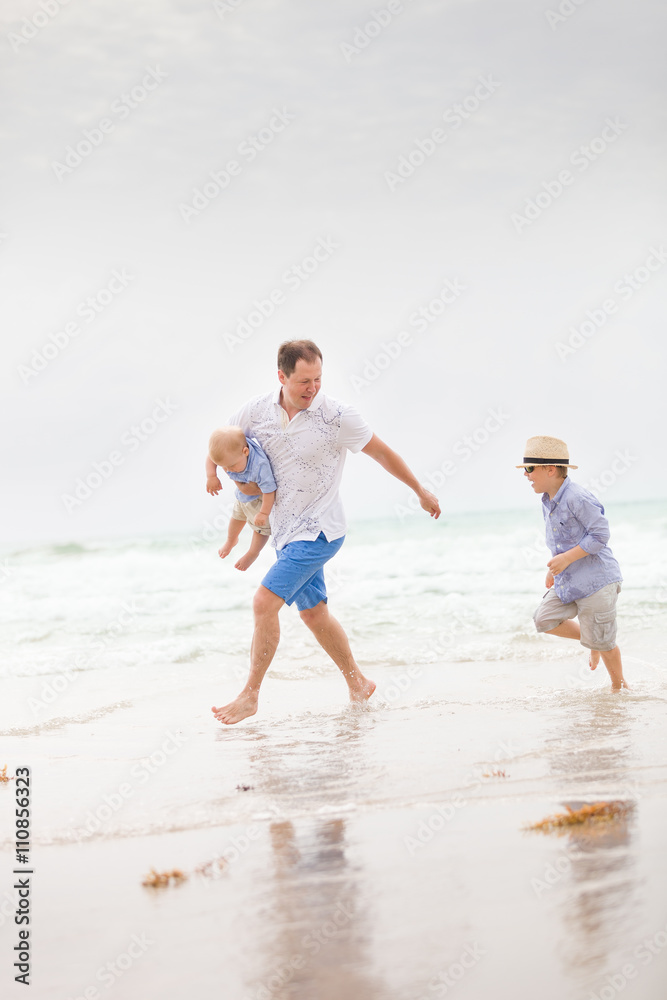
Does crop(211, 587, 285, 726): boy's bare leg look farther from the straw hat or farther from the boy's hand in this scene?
the straw hat

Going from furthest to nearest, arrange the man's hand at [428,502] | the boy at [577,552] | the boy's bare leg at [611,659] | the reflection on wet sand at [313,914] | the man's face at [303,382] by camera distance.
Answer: the boy's bare leg at [611,659] → the boy at [577,552] → the man's hand at [428,502] → the man's face at [303,382] → the reflection on wet sand at [313,914]

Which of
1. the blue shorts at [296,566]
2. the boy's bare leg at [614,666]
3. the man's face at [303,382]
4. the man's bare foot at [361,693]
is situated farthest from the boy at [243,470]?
the boy's bare leg at [614,666]

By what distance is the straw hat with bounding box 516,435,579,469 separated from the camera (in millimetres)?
5395

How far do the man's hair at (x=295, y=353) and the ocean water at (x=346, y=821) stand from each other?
2.11 m

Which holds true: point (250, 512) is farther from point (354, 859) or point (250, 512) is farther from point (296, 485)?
point (354, 859)

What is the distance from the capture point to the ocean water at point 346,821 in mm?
2207

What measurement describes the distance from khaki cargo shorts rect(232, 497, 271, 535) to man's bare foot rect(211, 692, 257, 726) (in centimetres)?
103

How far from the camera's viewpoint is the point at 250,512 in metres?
5.36

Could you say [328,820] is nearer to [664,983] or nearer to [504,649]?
[664,983]

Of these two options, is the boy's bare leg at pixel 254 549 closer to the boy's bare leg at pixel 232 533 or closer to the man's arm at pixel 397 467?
the boy's bare leg at pixel 232 533

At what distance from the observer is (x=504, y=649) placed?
307 inches

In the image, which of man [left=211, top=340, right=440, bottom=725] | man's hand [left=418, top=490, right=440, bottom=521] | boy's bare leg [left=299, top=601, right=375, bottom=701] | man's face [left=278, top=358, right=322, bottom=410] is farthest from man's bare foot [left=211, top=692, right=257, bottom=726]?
man's face [left=278, top=358, right=322, bottom=410]

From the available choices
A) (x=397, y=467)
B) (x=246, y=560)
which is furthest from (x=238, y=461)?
(x=397, y=467)

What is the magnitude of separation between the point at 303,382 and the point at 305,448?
43 cm
